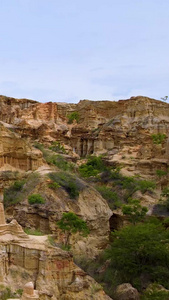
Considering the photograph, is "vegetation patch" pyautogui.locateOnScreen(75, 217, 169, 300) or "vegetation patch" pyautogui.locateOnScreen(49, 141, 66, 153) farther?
"vegetation patch" pyautogui.locateOnScreen(49, 141, 66, 153)

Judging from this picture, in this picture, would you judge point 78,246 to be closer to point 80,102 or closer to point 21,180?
point 21,180

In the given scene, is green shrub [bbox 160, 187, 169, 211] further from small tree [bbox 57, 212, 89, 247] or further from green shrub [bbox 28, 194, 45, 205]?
green shrub [bbox 28, 194, 45, 205]

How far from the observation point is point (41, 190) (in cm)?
2594

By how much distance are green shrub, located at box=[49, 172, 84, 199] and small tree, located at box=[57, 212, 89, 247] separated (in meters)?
3.25

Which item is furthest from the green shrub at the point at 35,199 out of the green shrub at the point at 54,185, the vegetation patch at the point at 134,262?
the vegetation patch at the point at 134,262

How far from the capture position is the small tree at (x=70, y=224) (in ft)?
76.5

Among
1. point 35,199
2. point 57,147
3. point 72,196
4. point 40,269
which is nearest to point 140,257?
point 72,196

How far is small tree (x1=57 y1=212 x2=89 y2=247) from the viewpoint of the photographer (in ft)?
76.5

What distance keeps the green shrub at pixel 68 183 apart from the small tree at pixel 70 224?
3251 mm

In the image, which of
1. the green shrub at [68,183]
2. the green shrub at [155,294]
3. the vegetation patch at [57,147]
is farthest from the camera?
the vegetation patch at [57,147]

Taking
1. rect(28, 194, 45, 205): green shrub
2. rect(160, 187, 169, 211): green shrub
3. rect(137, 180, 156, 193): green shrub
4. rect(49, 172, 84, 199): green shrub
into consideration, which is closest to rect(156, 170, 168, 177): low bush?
rect(137, 180, 156, 193): green shrub

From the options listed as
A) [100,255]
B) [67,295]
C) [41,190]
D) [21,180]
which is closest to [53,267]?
[67,295]

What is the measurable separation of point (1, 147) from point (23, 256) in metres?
13.0

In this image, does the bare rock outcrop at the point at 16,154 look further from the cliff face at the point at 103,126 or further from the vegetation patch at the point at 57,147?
the cliff face at the point at 103,126
